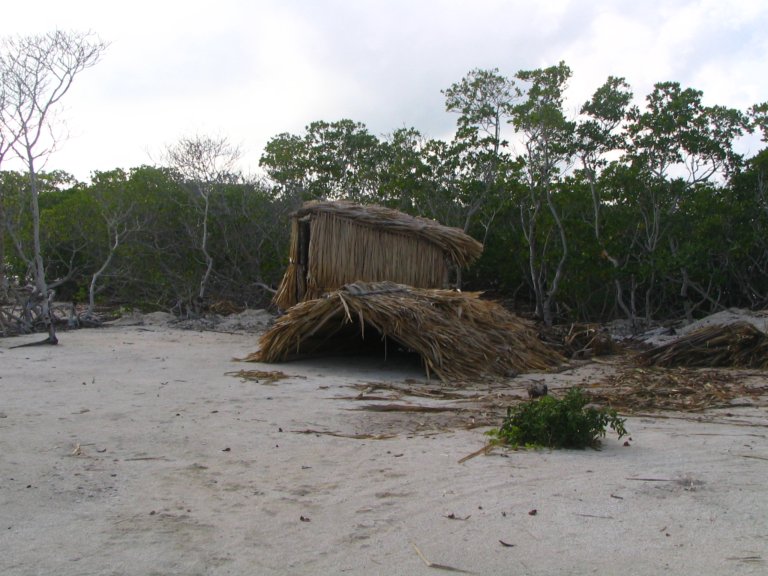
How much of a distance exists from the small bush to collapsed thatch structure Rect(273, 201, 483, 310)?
648 cm

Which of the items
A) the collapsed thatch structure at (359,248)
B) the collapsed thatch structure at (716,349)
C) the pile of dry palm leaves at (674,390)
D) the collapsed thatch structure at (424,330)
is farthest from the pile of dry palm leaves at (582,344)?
the collapsed thatch structure at (359,248)

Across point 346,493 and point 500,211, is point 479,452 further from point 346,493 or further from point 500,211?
point 500,211

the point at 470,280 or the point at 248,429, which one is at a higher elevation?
the point at 470,280

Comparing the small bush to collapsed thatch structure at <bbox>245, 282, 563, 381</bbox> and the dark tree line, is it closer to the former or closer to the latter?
collapsed thatch structure at <bbox>245, 282, 563, 381</bbox>

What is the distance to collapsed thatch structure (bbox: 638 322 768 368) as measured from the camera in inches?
368

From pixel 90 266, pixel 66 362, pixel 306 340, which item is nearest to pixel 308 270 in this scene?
pixel 306 340

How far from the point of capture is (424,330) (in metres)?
9.02

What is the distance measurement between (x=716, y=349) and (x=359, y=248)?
4.97m

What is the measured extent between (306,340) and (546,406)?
17.3 feet

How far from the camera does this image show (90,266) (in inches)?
818

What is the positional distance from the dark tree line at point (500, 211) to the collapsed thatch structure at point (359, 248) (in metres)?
3.09

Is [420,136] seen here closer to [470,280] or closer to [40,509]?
[470,280]

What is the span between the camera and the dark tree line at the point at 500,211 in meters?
13.4

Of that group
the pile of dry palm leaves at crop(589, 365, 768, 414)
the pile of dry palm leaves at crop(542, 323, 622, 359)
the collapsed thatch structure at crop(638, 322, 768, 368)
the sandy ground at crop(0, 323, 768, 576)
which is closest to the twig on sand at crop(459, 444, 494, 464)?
the sandy ground at crop(0, 323, 768, 576)
